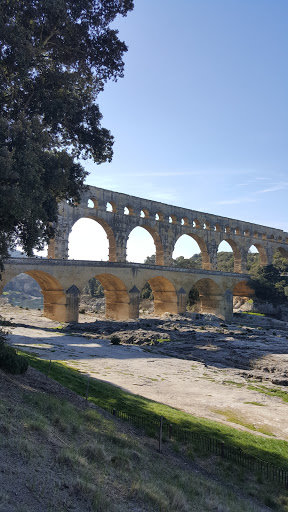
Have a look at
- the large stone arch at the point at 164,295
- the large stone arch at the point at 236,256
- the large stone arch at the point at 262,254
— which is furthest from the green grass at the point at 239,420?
the large stone arch at the point at 262,254

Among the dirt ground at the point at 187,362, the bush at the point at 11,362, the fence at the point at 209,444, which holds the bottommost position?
the dirt ground at the point at 187,362

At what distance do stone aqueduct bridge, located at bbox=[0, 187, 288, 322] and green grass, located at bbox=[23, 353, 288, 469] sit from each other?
22.2 metres

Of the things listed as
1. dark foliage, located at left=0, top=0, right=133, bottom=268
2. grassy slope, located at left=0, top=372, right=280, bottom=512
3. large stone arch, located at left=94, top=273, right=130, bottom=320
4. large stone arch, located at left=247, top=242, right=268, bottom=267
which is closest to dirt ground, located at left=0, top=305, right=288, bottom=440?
grassy slope, located at left=0, top=372, right=280, bottom=512

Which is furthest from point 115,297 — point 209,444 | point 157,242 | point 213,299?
point 209,444

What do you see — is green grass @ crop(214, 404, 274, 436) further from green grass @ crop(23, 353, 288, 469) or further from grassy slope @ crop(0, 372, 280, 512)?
grassy slope @ crop(0, 372, 280, 512)

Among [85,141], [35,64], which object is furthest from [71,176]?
[35,64]

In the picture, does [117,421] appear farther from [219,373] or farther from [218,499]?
[219,373]

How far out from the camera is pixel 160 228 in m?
54.8

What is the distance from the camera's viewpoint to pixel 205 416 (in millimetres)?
13281

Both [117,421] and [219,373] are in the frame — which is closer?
[117,421]

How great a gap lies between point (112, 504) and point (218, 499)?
8.72 ft

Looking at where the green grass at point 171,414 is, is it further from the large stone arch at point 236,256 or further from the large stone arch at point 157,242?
the large stone arch at point 236,256

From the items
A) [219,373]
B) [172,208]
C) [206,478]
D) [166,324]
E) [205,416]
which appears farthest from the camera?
[172,208]

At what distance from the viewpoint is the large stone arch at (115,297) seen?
44.7 m
